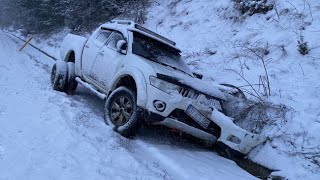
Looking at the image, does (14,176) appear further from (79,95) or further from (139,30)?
(79,95)

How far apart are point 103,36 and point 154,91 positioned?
3.04 metres

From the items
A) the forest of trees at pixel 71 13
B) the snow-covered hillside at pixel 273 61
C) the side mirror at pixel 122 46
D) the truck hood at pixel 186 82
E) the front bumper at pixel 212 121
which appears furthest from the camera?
the forest of trees at pixel 71 13

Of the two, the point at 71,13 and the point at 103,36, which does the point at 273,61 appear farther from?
the point at 71,13

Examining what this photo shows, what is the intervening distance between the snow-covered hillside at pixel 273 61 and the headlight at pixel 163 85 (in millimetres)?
1787

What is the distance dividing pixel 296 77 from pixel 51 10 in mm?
17895

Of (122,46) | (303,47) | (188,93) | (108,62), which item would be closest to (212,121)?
(188,93)

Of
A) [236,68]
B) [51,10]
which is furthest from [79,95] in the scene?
[51,10]

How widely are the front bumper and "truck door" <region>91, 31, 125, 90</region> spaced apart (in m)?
1.49

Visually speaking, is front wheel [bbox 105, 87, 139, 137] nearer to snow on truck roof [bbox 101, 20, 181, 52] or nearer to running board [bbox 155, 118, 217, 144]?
running board [bbox 155, 118, 217, 144]

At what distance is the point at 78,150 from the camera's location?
5422mm

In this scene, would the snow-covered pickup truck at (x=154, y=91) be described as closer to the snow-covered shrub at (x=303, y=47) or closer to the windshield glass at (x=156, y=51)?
the windshield glass at (x=156, y=51)

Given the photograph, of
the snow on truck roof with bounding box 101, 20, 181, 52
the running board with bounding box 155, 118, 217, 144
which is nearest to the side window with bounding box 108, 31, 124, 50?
the snow on truck roof with bounding box 101, 20, 181, 52

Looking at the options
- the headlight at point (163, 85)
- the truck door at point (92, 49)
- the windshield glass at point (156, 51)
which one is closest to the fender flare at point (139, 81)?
the headlight at point (163, 85)

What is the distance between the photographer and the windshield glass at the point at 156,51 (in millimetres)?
7598
